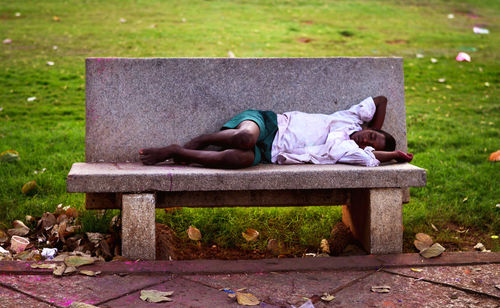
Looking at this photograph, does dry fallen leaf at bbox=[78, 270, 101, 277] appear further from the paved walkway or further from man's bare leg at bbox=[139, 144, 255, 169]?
man's bare leg at bbox=[139, 144, 255, 169]

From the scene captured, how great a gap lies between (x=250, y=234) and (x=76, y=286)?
1475 millimetres

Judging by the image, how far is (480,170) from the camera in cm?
529

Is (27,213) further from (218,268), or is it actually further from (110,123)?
(218,268)

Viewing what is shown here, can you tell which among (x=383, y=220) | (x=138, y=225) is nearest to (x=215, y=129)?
(x=138, y=225)

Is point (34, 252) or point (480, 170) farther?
point (480, 170)

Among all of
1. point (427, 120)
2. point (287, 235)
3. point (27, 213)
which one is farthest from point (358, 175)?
point (427, 120)

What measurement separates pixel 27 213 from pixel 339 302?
269 centimetres

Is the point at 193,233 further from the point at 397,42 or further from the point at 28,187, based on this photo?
the point at 397,42

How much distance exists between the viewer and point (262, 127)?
390cm

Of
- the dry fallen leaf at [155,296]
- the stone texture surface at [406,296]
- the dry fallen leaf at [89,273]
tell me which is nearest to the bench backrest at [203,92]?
the dry fallen leaf at [89,273]

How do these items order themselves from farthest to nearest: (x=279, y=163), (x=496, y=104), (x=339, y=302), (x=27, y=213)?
1. (x=496, y=104)
2. (x=27, y=213)
3. (x=279, y=163)
4. (x=339, y=302)

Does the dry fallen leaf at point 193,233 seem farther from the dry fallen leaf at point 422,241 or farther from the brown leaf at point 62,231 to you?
the dry fallen leaf at point 422,241

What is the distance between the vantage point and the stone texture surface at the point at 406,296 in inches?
112

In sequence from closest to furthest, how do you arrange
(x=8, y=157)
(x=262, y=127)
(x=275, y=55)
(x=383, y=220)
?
(x=383, y=220) < (x=262, y=127) < (x=8, y=157) < (x=275, y=55)
